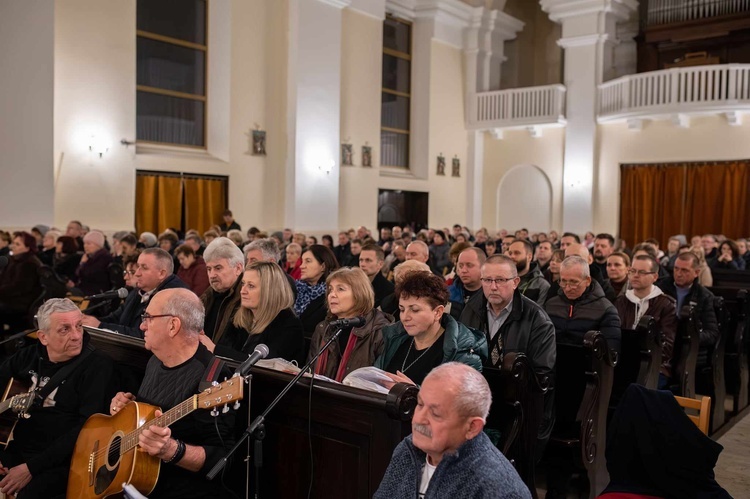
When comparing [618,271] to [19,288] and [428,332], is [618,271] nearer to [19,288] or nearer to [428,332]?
[428,332]

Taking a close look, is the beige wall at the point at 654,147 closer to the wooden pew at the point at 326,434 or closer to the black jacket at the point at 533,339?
the black jacket at the point at 533,339

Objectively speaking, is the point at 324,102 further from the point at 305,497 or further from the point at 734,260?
the point at 305,497

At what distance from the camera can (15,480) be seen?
323cm

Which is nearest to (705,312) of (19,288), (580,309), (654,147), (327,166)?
(580,309)

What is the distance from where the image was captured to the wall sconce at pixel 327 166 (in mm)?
14781

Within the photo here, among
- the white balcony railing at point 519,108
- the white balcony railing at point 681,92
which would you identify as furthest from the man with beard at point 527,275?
the white balcony railing at point 519,108

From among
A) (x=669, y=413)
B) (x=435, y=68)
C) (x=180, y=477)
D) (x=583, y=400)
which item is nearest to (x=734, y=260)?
(x=583, y=400)

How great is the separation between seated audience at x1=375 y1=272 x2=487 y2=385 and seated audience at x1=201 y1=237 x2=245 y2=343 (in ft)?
5.29

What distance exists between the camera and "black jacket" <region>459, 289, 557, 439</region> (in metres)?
3.66

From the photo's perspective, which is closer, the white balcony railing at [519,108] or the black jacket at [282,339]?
the black jacket at [282,339]

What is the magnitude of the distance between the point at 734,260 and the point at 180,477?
8.90m

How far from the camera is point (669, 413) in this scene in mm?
2268

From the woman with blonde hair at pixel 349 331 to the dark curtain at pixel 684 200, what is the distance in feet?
45.5

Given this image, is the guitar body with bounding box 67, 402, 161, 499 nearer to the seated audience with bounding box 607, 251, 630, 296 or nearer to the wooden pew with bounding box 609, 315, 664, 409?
the wooden pew with bounding box 609, 315, 664, 409
